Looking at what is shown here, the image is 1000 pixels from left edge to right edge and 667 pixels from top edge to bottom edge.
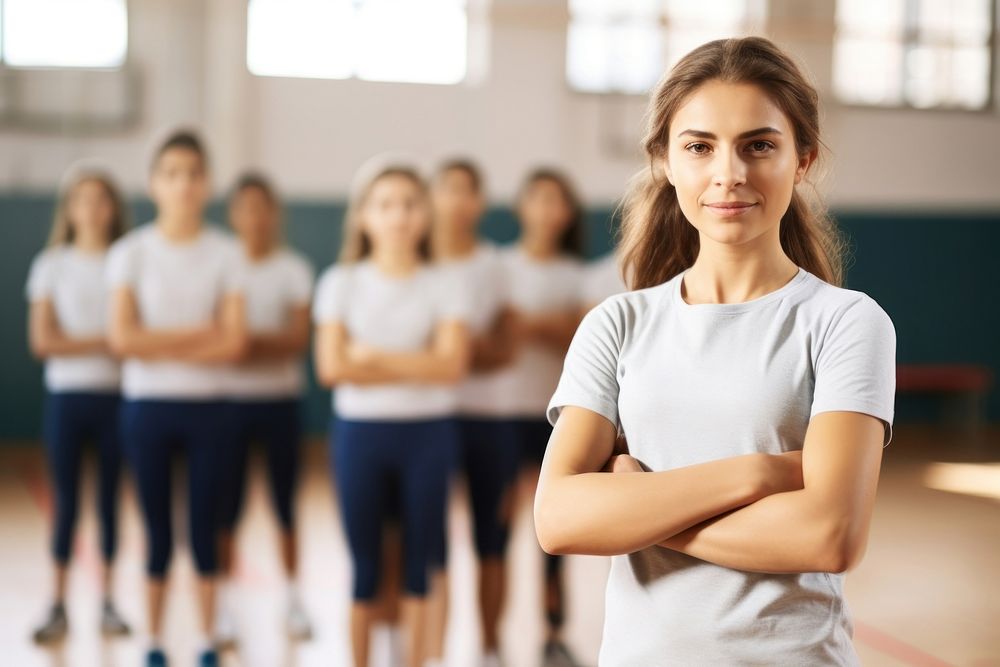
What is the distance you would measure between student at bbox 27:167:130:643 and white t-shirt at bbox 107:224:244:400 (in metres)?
0.51

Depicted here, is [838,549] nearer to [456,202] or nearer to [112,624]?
[456,202]

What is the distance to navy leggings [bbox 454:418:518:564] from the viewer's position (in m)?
3.81

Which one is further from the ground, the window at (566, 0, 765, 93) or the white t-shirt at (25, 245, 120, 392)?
the window at (566, 0, 765, 93)

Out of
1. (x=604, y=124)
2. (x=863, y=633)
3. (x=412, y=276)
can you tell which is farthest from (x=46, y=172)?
(x=863, y=633)

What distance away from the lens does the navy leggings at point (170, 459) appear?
371 cm

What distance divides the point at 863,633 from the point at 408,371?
7.85 ft

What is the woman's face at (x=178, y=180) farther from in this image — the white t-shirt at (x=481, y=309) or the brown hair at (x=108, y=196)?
the white t-shirt at (x=481, y=309)

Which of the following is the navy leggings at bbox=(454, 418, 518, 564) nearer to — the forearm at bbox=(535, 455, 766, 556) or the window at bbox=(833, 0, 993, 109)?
the forearm at bbox=(535, 455, 766, 556)

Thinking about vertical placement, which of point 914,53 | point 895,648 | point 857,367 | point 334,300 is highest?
point 914,53

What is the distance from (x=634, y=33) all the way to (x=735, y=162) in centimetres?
967

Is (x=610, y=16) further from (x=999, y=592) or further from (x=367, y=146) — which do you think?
(x=999, y=592)

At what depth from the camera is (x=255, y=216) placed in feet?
15.1

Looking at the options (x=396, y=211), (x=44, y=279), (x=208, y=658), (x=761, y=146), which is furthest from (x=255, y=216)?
(x=761, y=146)

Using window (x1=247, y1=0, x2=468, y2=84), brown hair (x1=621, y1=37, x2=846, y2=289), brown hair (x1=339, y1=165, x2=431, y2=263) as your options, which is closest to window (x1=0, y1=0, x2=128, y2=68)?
window (x1=247, y1=0, x2=468, y2=84)
